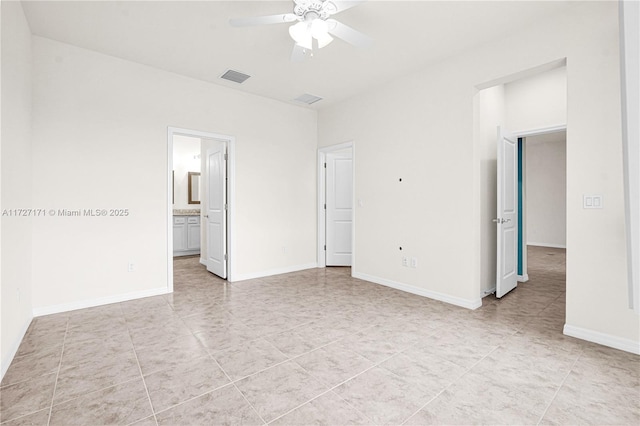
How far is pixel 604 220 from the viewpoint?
2586mm

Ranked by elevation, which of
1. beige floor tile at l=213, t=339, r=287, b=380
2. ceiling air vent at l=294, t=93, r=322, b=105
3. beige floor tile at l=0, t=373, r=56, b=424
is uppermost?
ceiling air vent at l=294, t=93, r=322, b=105

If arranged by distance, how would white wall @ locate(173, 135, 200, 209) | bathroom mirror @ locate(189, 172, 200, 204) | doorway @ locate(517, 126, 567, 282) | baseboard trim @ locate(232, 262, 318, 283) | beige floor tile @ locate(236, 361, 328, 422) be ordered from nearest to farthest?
beige floor tile @ locate(236, 361, 328, 422) < baseboard trim @ locate(232, 262, 318, 283) < white wall @ locate(173, 135, 200, 209) < bathroom mirror @ locate(189, 172, 200, 204) < doorway @ locate(517, 126, 567, 282)

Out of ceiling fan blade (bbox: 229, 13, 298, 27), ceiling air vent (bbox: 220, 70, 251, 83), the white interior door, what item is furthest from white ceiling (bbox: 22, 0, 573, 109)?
the white interior door

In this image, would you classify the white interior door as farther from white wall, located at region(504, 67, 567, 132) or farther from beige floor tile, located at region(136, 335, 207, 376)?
beige floor tile, located at region(136, 335, 207, 376)

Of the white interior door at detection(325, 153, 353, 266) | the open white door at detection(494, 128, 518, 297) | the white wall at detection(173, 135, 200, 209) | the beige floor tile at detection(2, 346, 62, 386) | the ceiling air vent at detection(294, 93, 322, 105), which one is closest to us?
the beige floor tile at detection(2, 346, 62, 386)

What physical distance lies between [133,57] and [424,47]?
3.35 meters

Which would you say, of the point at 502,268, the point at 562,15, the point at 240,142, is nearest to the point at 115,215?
the point at 240,142

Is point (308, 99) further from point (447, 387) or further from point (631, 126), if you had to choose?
point (631, 126)

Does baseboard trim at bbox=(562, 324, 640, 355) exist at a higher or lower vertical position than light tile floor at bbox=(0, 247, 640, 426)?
higher

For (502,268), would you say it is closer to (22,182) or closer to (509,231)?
(509,231)

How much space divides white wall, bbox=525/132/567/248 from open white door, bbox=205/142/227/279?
7.85 metres

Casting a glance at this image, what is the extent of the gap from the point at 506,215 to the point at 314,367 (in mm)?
3178

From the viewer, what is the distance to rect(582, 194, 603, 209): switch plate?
2.60 meters

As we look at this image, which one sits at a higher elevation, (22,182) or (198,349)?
(22,182)
